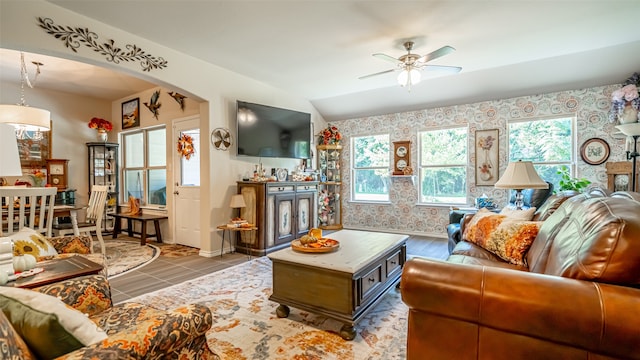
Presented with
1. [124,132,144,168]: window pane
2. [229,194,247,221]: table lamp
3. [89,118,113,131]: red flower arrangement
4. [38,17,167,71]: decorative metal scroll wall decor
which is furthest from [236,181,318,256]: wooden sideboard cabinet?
[89,118,113,131]: red flower arrangement

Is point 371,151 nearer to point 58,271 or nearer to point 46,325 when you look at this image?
point 58,271

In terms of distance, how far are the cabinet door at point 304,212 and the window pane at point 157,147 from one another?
8.44ft

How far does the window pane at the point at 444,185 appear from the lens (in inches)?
211

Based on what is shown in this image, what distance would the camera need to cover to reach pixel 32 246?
6.53 feet

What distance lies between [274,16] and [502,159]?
430 cm

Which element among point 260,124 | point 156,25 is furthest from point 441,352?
point 260,124

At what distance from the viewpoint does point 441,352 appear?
4.24 feet

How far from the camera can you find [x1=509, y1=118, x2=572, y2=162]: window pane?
462 cm

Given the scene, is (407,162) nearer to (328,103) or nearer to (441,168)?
(441,168)

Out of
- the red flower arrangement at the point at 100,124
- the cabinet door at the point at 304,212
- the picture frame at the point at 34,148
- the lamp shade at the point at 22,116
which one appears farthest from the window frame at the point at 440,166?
the picture frame at the point at 34,148

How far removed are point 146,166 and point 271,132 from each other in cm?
260

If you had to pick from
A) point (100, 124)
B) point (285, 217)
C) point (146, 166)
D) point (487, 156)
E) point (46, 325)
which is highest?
point (100, 124)

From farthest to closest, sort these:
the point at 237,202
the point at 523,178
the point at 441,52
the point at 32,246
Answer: the point at 237,202 < the point at 441,52 < the point at 523,178 < the point at 32,246

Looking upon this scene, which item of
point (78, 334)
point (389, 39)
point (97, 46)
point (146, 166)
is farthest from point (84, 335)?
point (146, 166)
